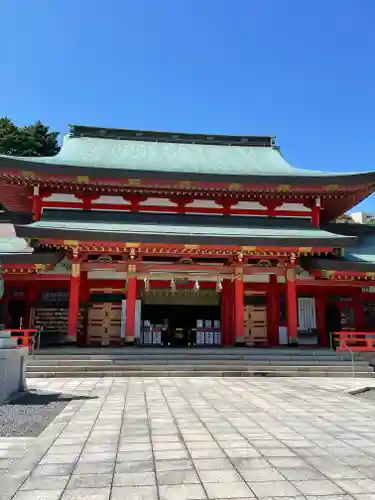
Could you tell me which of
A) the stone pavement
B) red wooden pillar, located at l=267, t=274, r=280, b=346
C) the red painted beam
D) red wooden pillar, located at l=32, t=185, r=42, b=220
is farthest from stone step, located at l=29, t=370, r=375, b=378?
the red painted beam

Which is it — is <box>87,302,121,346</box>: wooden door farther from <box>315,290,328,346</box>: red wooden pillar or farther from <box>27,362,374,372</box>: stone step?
<box>315,290,328,346</box>: red wooden pillar

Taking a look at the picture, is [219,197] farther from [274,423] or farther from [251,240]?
[274,423]

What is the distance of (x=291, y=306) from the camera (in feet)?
55.8

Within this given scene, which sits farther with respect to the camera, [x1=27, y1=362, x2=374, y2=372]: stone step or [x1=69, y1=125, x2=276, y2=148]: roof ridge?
[x1=69, y1=125, x2=276, y2=148]: roof ridge

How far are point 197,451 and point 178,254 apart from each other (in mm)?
12394

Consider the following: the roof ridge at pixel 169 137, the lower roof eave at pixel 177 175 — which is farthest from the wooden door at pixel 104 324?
the roof ridge at pixel 169 137

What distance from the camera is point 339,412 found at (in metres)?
8.03

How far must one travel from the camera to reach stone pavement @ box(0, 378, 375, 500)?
13.3ft

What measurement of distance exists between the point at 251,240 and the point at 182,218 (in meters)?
3.84

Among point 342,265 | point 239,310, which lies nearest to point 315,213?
point 342,265

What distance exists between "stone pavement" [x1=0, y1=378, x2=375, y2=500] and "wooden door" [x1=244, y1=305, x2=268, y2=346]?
9.28m

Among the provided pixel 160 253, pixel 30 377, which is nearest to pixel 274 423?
pixel 30 377

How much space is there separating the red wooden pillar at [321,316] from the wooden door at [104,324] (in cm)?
936

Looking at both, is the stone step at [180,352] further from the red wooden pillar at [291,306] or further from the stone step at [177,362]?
the red wooden pillar at [291,306]
